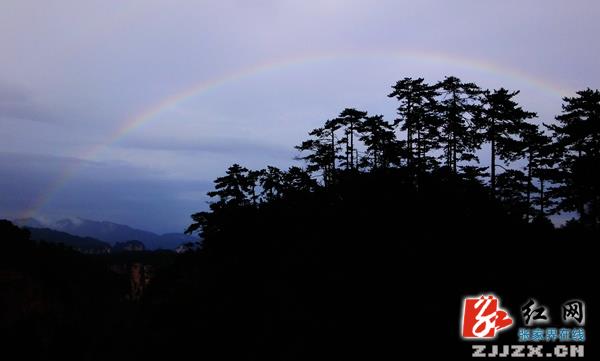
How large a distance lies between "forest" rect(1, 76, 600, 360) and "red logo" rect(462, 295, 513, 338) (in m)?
0.44

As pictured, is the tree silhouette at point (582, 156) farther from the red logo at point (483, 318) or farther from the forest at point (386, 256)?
the red logo at point (483, 318)

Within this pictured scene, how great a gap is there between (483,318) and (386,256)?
5.61 meters

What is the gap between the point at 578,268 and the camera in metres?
15.8

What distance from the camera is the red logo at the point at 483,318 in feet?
42.0

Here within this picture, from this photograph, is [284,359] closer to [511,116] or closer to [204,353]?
[204,353]

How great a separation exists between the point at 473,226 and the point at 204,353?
49.4 feet

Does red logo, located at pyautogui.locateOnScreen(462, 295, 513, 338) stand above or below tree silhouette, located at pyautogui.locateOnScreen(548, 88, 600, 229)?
below

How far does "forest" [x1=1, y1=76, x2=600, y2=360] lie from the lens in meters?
14.3

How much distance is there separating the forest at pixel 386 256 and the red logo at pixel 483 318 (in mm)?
442

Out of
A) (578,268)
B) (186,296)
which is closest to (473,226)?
(578,268)

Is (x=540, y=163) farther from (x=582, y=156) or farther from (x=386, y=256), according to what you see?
(x=386, y=256)

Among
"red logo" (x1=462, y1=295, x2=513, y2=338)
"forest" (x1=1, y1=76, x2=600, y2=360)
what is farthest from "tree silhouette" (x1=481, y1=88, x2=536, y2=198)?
"red logo" (x1=462, y1=295, x2=513, y2=338)

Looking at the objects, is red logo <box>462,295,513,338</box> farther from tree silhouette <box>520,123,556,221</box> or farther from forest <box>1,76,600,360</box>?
tree silhouette <box>520,123,556,221</box>

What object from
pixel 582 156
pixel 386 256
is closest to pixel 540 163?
pixel 582 156
